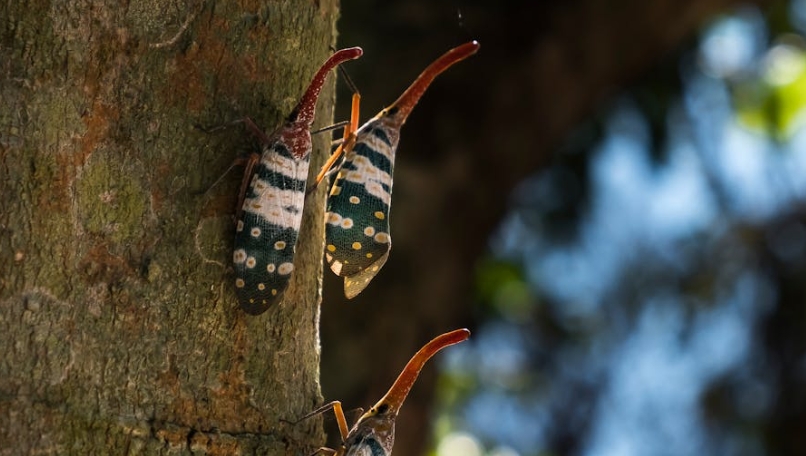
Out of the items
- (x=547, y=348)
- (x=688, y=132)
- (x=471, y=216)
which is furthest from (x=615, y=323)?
(x=471, y=216)

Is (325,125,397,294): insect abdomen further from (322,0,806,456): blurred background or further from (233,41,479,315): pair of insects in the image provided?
(322,0,806,456): blurred background

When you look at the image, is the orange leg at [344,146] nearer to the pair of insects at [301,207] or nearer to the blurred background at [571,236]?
the pair of insects at [301,207]

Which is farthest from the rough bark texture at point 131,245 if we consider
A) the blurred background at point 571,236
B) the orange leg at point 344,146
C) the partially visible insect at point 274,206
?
the blurred background at point 571,236

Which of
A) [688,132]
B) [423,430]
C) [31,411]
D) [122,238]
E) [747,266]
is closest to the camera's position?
[31,411]

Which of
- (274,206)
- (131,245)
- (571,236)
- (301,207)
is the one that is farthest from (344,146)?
(571,236)

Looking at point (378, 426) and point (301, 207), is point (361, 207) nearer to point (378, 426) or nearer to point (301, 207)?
point (301, 207)

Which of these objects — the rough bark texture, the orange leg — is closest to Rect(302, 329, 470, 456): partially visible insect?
the rough bark texture

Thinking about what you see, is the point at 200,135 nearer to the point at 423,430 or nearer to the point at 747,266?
the point at 423,430
